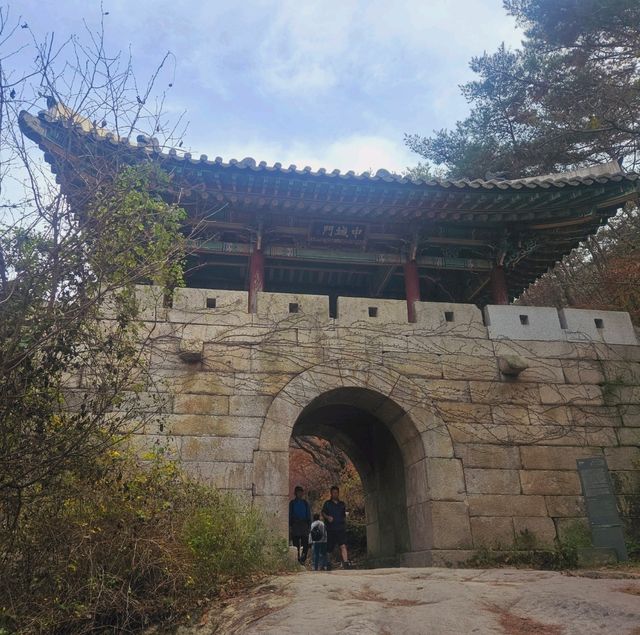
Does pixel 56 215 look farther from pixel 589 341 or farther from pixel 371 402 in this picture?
pixel 589 341

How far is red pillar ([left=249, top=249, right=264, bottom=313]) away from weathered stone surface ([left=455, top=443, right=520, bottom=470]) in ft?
10.5

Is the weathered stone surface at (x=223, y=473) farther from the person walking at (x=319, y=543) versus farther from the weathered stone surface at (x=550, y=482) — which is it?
the weathered stone surface at (x=550, y=482)

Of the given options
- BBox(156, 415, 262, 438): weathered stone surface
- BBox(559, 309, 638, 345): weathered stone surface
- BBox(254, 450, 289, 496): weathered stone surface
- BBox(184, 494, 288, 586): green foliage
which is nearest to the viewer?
BBox(184, 494, 288, 586): green foliage

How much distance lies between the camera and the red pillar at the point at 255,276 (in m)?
7.89

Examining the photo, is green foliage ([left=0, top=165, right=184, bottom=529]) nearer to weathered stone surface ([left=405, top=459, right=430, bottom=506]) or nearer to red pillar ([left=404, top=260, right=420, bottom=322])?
weathered stone surface ([left=405, top=459, right=430, bottom=506])

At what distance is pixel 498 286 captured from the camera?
902cm

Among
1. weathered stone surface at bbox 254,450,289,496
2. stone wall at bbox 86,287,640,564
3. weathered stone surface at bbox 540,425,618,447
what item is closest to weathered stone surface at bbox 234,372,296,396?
stone wall at bbox 86,287,640,564

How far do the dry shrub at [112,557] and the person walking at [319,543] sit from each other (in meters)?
3.99

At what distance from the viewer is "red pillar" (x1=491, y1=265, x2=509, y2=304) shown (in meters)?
8.89

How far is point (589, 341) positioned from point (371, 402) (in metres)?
3.23

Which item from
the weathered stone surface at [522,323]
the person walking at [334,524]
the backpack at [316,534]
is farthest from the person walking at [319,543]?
the weathered stone surface at [522,323]

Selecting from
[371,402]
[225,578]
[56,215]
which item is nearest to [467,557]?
[371,402]

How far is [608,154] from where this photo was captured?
14141 millimetres

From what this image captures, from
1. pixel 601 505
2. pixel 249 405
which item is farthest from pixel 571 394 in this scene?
pixel 249 405
